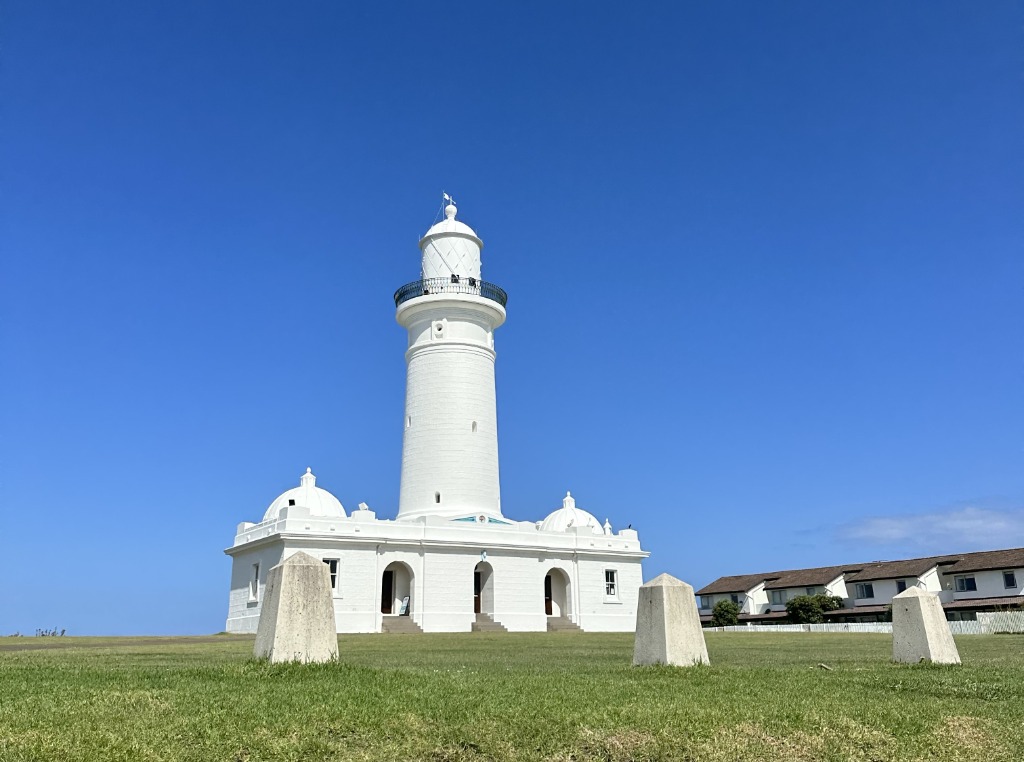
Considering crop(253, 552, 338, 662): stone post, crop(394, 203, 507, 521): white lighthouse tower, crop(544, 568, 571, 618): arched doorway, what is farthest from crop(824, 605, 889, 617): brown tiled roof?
crop(253, 552, 338, 662): stone post

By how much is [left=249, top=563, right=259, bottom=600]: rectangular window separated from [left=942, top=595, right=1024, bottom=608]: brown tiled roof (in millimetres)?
44921

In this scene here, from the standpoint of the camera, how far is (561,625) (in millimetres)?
40875

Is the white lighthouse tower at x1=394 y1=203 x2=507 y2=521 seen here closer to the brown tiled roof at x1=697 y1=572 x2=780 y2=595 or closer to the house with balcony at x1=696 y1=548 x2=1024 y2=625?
the house with balcony at x1=696 y1=548 x2=1024 y2=625

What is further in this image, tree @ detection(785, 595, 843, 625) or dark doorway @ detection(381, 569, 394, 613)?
tree @ detection(785, 595, 843, 625)

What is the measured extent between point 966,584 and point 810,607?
10.4 meters

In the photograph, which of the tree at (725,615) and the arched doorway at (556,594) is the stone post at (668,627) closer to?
the arched doorway at (556,594)

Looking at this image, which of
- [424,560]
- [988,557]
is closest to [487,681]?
[424,560]

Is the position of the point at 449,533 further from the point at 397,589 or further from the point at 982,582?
the point at 982,582

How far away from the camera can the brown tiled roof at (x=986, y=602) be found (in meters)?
52.3

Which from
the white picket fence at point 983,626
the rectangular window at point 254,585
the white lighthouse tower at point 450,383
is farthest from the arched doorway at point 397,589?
the white picket fence at point 983,626

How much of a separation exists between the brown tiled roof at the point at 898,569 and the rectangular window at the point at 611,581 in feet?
85.7

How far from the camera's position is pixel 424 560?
1510 inches

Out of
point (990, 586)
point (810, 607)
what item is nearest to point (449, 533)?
point (810, 607)

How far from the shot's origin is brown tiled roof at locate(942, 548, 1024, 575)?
53.6 m
